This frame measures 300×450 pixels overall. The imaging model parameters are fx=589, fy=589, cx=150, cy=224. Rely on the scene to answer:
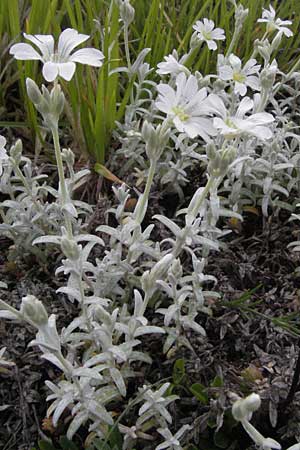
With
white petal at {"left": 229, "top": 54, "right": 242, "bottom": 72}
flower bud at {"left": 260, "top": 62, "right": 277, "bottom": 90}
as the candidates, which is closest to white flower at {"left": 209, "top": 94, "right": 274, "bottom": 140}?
flower bud at {"left": 260, "top": 62, "right": 277, "bottom": 90}

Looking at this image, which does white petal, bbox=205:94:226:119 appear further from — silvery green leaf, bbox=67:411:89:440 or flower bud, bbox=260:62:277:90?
silvery green leaf, bbox=67:411:89:440

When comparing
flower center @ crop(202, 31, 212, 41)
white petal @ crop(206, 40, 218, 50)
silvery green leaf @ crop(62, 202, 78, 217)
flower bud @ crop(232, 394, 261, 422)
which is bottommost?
flower bud @ crop(232, 394, 261, 422)

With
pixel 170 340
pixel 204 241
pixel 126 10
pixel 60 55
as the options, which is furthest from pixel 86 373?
pixel 126 10

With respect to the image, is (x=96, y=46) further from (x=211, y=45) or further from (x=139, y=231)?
(x=139, y=231)

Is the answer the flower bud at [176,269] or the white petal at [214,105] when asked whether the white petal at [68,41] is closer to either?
the white petal at [214,105]

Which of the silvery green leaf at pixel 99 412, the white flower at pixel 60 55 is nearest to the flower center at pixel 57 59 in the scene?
the white flower at pixel 60 55
